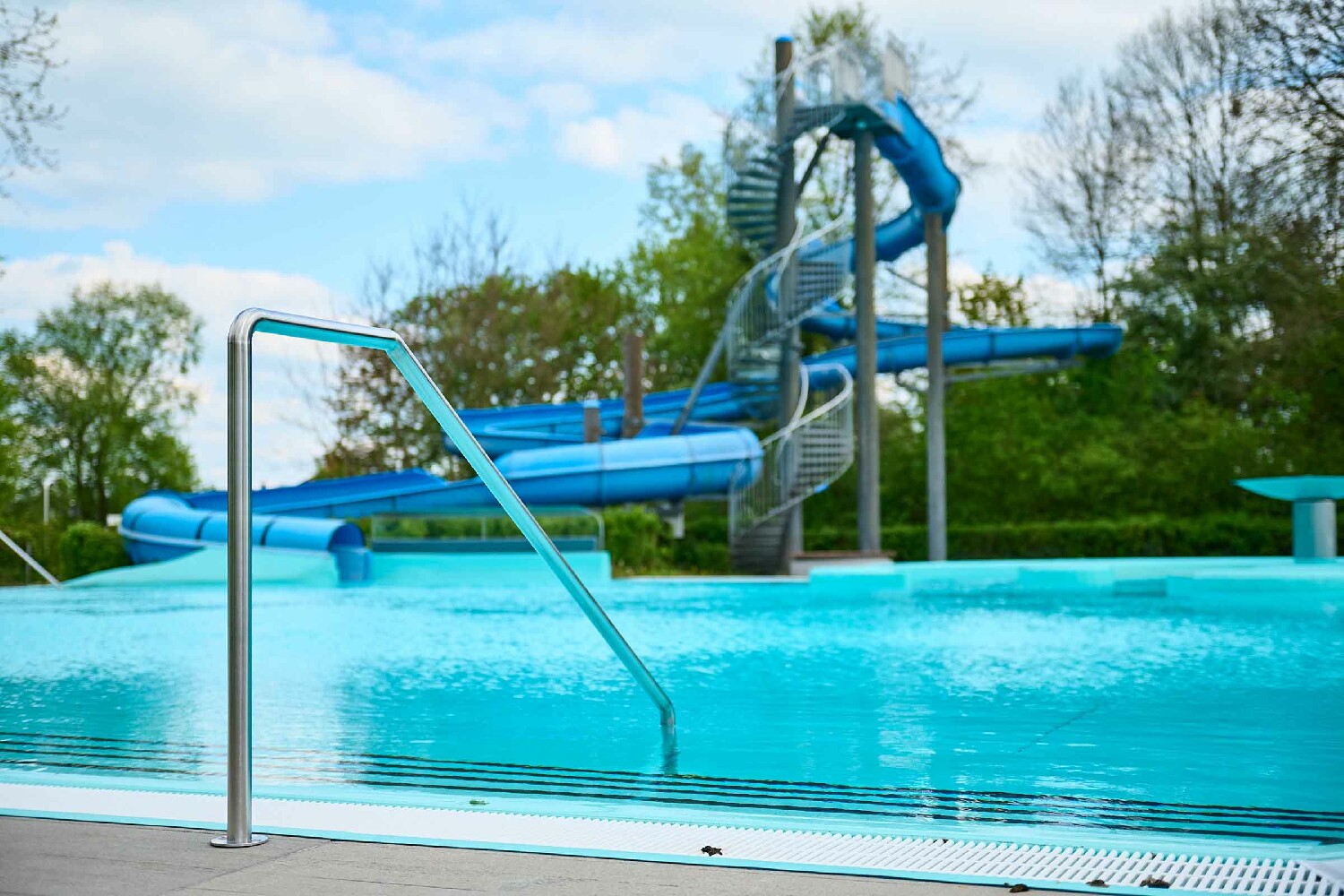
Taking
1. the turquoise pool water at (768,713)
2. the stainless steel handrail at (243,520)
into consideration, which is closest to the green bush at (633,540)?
the turquoise pool water at (768,713)

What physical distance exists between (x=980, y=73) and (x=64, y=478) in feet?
85.3

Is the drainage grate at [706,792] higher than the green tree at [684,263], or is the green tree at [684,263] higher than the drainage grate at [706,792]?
the green tree at [684,263]

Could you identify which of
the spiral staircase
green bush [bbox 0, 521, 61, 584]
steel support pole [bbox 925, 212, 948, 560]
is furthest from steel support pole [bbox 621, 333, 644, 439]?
green bush [bbox 0, 521, 61, 584]

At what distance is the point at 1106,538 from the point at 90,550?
53.2 feet

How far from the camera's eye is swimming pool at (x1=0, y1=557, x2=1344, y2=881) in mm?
3943

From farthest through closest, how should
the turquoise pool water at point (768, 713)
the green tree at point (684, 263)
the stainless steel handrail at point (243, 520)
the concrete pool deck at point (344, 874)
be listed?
1. the green tree at point (684, 263)
2. the turquoise pool water at point (768, 713)
3. the stainless steel handrail at point (243, 520)
4. the concrete pool deck at point (344, 874)

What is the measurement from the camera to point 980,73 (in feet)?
98.3

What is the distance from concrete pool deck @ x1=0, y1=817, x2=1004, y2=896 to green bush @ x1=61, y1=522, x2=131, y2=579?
19.3m

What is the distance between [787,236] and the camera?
19.9 metres

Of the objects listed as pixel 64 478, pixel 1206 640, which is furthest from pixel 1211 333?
pixel 64 478

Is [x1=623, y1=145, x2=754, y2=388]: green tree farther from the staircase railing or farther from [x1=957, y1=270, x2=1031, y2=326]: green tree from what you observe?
the staircase railing

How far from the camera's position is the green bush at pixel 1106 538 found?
822 inches

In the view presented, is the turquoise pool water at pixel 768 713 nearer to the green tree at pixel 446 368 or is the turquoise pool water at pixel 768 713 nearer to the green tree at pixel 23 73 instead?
the green tree at pixel 23 73

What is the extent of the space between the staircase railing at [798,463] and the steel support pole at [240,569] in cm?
1535
